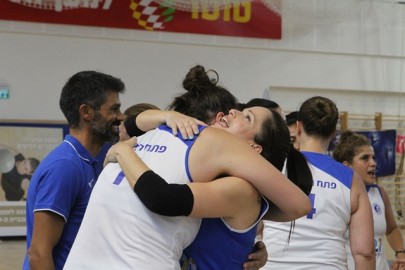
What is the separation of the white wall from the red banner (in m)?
0.13

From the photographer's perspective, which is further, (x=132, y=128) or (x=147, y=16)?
(x=147, y=16)

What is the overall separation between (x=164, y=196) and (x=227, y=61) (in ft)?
33.5

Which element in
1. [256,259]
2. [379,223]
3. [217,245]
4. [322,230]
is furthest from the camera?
[379,223]

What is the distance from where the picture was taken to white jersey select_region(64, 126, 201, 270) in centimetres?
163

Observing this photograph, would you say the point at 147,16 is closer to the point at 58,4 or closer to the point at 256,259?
the point at 58,4

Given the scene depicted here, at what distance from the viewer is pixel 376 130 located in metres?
12.4

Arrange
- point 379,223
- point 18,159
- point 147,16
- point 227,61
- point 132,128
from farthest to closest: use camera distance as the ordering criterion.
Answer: point 227,61 → point 147,16 → point 18,159 → point 379,223 → point 132,128

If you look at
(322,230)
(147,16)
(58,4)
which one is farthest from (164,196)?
(147,16)

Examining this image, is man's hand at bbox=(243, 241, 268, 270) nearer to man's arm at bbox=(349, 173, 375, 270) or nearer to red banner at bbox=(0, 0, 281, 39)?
man's arm at bbox=(349, 173, 375, 270)

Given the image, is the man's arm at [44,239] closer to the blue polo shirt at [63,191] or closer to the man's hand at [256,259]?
the blue polo shirt at [63,191]

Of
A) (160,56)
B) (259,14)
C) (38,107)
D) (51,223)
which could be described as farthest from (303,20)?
(51,223)

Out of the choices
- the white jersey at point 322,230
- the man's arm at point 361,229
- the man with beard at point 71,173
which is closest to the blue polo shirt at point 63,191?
the man with beard at point 71,173

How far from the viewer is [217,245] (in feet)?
5.76

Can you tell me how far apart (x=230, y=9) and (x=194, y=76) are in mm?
9783
